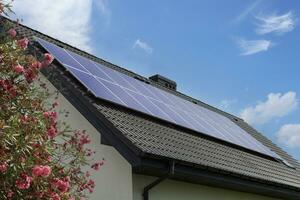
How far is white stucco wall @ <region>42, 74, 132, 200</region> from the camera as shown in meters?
8.19

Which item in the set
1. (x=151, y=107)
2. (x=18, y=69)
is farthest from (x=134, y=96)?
(x=18, y=69)

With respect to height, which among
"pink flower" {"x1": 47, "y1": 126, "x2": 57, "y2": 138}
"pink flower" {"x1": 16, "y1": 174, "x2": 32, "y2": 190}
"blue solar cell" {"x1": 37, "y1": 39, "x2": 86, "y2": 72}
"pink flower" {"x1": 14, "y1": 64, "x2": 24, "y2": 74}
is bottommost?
"pink flower" {"x1": 16, "y1": 174, "x2": 32, "y2": 190}

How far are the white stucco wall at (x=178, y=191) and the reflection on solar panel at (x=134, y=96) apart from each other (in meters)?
1.65

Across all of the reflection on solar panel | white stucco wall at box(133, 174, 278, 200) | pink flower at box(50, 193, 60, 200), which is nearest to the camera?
pink flower at box(50, 193, 60, 200)

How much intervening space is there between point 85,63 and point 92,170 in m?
3.14

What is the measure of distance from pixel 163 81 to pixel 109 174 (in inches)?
364

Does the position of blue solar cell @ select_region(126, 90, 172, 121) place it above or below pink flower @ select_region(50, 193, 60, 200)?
above

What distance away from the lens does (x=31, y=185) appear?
4660 millimetres

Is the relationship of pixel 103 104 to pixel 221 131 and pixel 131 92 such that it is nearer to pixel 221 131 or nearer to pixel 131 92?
pixel 131 92

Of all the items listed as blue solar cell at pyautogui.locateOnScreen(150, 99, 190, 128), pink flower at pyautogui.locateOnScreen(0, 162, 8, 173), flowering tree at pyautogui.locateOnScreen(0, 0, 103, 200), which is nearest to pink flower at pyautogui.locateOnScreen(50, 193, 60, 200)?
flowering tree at pyautogui.locateOnScreen(0, 0, 103, 200)

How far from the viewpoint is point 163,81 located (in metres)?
17.5

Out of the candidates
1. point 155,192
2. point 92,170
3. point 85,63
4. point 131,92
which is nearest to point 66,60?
point 85,63

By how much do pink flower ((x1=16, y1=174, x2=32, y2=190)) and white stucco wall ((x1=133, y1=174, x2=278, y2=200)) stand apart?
3.93 metres

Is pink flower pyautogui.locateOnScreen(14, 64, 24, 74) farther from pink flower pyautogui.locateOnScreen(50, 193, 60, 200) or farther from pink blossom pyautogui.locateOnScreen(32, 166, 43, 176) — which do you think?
pink flower pyautogui.locateOnScreen(50, 193, 60, 200)
